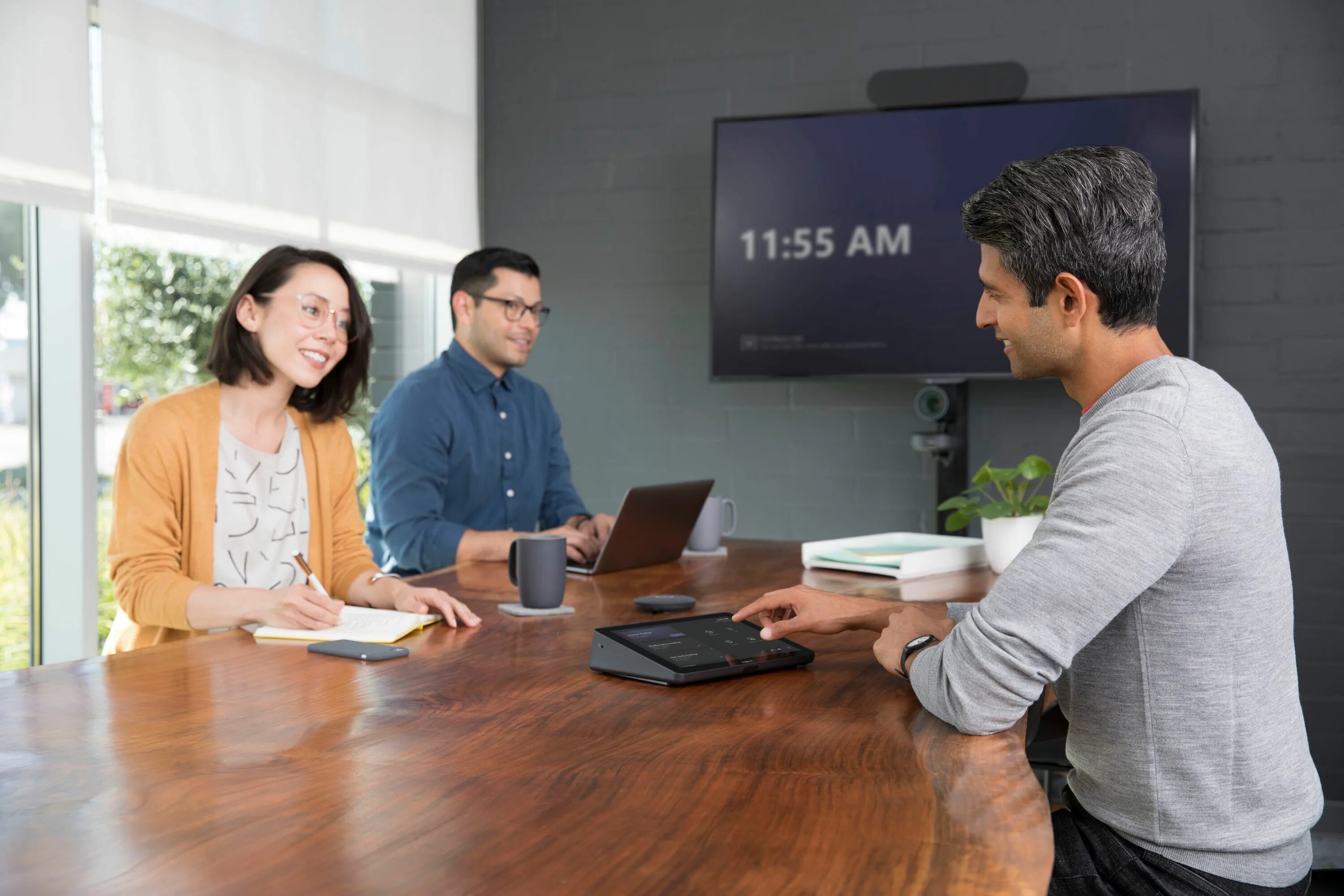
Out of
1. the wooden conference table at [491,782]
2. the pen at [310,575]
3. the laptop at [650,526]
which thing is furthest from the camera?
the laptop at [650,526]

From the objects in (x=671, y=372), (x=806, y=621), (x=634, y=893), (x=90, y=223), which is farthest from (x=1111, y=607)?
(x=671, y=372)

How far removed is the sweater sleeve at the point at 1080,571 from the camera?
1121 millimetres

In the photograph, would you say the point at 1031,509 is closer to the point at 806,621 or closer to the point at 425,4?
the point at 806,621

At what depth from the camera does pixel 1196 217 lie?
349 centimetres

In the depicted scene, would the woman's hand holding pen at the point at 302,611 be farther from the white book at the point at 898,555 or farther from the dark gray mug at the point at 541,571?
the white book at the point at 898,555

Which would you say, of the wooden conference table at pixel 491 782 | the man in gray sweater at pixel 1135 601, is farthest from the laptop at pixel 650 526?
the man in gray sweater at pixel 1135 601

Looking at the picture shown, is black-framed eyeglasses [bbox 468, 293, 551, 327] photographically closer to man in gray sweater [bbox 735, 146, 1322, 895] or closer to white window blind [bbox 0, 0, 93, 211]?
white window blind [bbox 0, 0, 93, 211]

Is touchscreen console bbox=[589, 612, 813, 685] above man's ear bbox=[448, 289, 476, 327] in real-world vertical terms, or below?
below

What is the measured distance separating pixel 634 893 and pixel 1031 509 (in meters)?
1.62

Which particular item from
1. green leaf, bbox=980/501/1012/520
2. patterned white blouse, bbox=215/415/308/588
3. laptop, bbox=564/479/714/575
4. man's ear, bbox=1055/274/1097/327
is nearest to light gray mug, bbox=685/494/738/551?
laptop, bbox=564/479/714/575

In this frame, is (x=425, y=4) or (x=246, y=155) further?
(x=425, y=4)

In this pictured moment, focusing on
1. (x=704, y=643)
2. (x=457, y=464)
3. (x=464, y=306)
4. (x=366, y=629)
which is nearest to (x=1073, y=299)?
(x=704, y=643)

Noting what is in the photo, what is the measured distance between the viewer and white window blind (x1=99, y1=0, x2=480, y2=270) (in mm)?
2857

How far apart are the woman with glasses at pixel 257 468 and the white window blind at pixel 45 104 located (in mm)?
696
